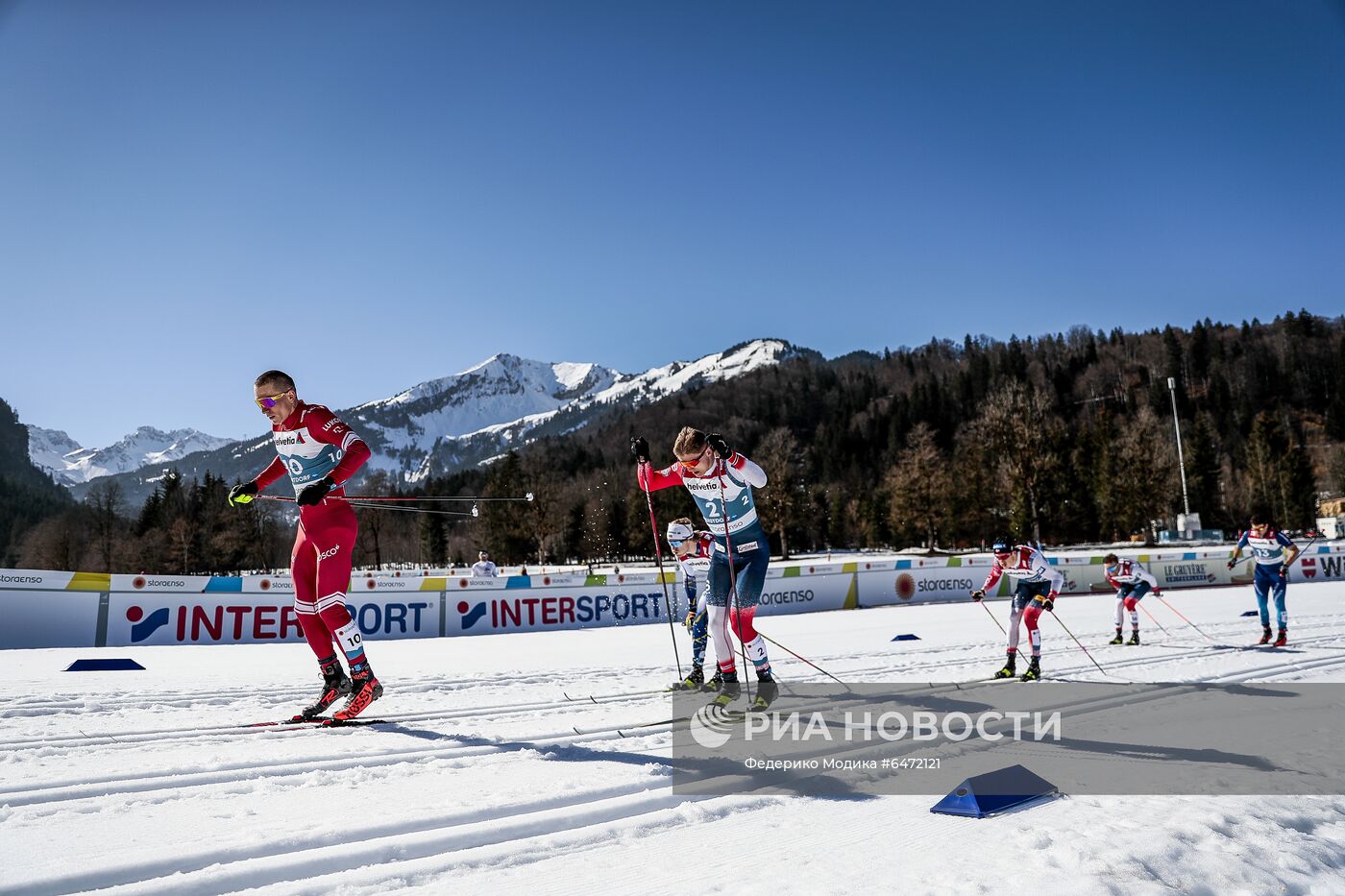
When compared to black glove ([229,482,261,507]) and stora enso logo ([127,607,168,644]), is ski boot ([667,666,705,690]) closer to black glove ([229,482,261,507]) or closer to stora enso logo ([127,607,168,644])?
black glove ([229,482,261,507])

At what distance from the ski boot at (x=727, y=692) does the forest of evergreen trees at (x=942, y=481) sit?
52.3 m

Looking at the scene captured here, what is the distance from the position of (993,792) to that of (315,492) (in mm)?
4234

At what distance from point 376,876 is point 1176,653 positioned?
10423mm

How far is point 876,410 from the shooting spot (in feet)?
423

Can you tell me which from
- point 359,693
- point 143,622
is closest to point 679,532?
point 359,693

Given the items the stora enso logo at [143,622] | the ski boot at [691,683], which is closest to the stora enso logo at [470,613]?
the stora enso logo at [143,622]

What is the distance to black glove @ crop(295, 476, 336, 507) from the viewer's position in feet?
16.0

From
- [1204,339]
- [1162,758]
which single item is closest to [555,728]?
[1162,758]

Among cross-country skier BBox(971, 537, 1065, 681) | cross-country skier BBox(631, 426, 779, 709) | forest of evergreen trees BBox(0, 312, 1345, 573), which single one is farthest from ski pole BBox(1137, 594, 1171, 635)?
forest of evergreen trees BBox(0, 312, 1345, 573)

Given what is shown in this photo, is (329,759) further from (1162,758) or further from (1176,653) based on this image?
(1176,653)

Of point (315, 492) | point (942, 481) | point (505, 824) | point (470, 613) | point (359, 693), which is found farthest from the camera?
point (942, 481)

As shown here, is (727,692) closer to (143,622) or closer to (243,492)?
(243,492)

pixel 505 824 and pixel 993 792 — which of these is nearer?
pixel 505 824

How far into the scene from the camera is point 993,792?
3.50 m
